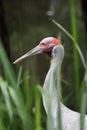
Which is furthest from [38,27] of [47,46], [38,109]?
[38,109]

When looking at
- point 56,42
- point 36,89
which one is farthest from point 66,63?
point 36,89

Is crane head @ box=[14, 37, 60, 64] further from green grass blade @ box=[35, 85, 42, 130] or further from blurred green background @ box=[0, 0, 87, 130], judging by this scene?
green grass blade @ box=[35, 85, 42, 130]

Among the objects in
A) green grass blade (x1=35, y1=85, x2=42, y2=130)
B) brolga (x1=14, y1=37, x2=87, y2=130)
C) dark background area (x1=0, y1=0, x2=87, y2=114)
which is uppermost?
green grass blade (x1=35, y1=85, x2=42, y2=130)

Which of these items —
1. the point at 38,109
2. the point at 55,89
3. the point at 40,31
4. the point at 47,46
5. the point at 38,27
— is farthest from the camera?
the point at 38,27

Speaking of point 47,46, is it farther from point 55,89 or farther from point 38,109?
point 38,109

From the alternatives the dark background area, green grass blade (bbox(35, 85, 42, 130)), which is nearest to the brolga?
green grass blade (bbox(35, 85, 42, 130))

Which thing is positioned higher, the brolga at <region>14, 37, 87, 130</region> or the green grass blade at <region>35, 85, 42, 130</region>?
the green grass blade at <region>35, 85, 42, 130</region>

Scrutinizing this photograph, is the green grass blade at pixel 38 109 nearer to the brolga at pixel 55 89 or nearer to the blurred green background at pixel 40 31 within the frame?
the brolga at pixel 55 89

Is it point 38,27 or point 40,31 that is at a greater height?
point 40,31

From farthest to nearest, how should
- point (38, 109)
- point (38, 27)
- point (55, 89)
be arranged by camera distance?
point (38, 27) → point (55, 89) → point (38, 109)

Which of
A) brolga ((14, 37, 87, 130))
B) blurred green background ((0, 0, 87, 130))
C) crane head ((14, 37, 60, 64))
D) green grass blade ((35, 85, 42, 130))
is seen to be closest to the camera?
green grass blade ((35, 85, 42, 130))

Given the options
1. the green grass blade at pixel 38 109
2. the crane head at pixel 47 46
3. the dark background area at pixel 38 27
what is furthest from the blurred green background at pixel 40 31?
the green grass blade at pixel 38 109

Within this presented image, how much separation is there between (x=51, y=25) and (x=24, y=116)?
26.3 ft

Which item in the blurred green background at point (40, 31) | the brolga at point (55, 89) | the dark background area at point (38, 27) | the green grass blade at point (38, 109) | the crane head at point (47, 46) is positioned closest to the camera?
the green grass blade at point (38, 109)
